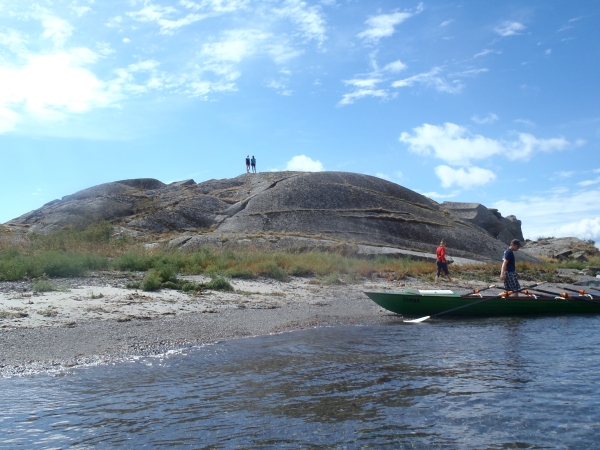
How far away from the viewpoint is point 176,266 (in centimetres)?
2353

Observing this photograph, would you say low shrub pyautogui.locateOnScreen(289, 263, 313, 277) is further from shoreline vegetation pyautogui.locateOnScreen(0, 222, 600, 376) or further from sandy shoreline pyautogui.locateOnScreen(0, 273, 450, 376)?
sandy shoreline pyautogui.locateOnScreen(0, 273, 450, 376)

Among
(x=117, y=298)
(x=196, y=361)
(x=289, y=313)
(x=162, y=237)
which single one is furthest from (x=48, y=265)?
(x=162, y=237)

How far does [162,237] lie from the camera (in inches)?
1586

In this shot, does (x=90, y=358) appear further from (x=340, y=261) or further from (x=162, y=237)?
(x=162, y=237)

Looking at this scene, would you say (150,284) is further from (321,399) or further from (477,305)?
(321,399)

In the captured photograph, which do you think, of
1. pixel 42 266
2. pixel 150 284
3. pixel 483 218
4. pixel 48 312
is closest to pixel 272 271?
pixel 150 284

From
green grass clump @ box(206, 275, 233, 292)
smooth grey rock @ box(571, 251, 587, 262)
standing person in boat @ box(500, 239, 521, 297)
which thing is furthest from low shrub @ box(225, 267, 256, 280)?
smooth grey rock @ box(571, 251, 587, 262)

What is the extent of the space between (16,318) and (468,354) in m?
10.9

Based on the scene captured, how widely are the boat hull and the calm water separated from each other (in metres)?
4.02

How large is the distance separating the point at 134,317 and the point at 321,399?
7.56 m

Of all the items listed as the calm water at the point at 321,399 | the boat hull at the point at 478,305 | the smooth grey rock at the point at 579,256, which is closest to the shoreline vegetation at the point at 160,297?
the boat hull at the point at 478,305

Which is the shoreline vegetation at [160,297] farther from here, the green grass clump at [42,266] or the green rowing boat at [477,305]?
the green rowing boat at [477,305]

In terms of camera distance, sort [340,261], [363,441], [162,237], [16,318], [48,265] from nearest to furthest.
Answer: [363,441], [16,318], [48,265], [340,261], [162,237]

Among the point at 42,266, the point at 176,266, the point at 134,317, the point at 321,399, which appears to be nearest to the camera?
the point at 321,399
